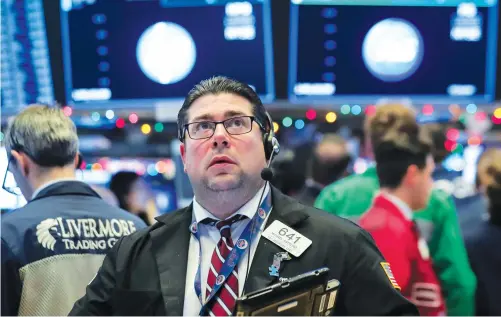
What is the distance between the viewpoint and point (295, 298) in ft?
5.61

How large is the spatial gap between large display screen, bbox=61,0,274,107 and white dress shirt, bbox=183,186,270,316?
1718 mm

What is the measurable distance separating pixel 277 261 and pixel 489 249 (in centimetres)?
181

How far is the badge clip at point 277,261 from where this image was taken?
6.44 ft

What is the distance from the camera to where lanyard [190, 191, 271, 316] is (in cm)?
195

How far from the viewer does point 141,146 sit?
4.49 m

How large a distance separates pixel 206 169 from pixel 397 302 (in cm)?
57

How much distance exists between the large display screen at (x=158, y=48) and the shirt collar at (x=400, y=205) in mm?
951

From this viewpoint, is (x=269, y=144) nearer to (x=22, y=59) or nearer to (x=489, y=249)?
(x=489, y=249)

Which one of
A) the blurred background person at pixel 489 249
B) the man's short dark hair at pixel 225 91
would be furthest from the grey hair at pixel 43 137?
the blurred background person at pixel 489 249

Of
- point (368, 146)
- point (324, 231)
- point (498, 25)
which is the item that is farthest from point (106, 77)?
point (324, 231)

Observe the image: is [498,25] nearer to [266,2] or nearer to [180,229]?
[266,2]

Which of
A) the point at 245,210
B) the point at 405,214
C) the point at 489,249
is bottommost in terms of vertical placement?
the point at 489,249

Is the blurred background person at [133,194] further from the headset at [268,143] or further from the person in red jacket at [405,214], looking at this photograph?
the headset at [268,143]

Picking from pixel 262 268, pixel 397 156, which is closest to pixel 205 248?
pixel 262 268
